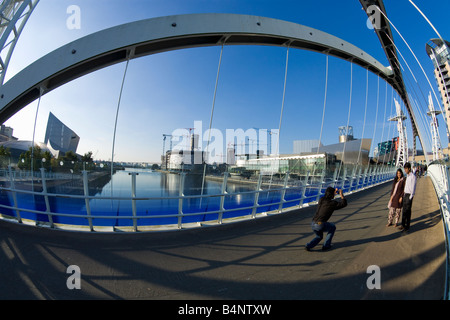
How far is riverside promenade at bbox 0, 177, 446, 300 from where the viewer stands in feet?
6.40

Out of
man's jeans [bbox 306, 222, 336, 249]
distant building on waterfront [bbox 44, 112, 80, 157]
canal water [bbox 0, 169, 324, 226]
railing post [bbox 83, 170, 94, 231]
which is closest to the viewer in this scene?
man's jeans [bbox 306, 222, 336, 249]

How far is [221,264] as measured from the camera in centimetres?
255

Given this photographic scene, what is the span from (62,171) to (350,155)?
178ft

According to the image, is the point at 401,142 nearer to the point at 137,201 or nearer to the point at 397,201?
the point at 397,201

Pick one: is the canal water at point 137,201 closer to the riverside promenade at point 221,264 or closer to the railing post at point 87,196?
the railing post at point 87,196

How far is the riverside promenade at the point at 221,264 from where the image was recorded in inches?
76.8

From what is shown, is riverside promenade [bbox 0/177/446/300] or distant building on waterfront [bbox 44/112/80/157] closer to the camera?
riverside promenade [bbox 0/177/446/300]

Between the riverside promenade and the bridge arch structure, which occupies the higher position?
the bridge arch structure

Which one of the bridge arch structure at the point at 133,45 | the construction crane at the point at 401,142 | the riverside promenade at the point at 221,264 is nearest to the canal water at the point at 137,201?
the riverside promenade at the point at 221,264

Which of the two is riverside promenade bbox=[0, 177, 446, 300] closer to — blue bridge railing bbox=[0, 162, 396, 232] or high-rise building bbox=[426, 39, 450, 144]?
blue bridge railing bbox=[0, 162, 396, 232]

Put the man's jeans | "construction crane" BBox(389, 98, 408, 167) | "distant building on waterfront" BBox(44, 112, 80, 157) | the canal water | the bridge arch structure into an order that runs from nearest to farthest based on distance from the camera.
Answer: the man's jeans
the canal water
the bridge arch structure
"distant building on waterfront" BBox(44, 112, 80, 157)
"construction crane" BBox(389, 98, 408, 167)

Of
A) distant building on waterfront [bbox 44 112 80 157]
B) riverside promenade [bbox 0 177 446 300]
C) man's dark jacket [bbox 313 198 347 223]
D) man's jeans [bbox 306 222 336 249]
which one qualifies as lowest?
riverside promenade [bbox 0 177 446 300]

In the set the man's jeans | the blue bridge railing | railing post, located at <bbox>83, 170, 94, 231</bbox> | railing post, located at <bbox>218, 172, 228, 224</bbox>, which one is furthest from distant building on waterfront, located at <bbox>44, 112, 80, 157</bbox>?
the man's jeans

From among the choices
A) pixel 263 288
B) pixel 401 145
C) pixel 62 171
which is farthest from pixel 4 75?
pixel 401 145
